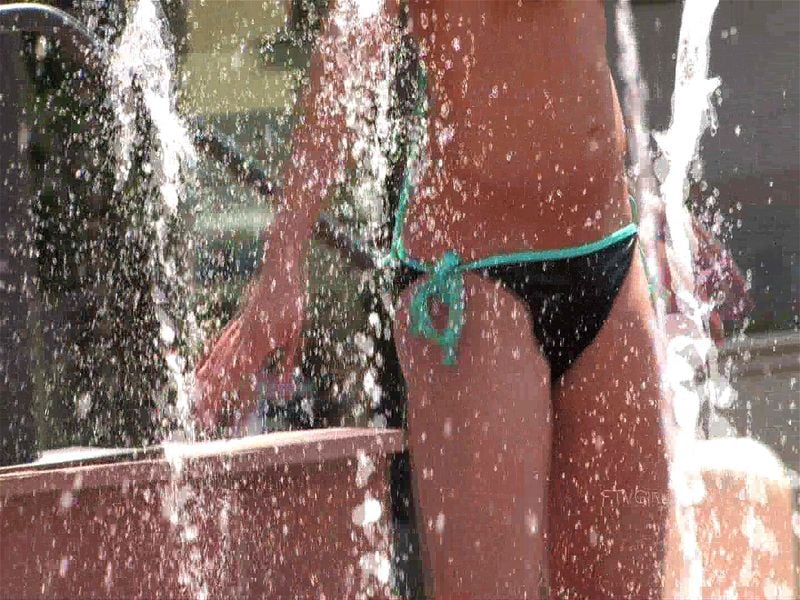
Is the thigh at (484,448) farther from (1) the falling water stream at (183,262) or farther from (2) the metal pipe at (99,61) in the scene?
(2) the metal pipe at (99,61)

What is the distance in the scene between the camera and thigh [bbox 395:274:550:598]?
4.58 feet

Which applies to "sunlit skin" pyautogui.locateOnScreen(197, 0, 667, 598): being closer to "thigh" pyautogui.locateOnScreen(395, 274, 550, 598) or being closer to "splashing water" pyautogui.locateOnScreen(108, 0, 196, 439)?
"thigh" pyautogui.locateOnScreen(395, 274, 550, 598)

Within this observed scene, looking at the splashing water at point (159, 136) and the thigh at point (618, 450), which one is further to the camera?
the splashing water at point (159, 136)

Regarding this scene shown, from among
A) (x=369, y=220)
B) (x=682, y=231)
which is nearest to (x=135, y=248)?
(x=369, y=220)

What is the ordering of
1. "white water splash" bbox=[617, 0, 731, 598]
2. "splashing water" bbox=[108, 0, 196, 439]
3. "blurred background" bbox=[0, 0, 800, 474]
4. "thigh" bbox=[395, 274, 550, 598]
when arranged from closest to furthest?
"thigh" bbox=[395, 274, 550, 598] → "white water splash" bbox=[617, 0, 731, 598] → "blurred background" bbox=[0, 0, 800, 474] → "splashing water" bbox=[108, 0, 196, 439]

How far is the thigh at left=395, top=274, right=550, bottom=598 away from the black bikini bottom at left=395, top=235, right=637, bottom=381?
0.02 meters

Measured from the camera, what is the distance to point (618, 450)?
1.46 metres

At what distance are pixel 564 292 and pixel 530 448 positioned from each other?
20 centimetres

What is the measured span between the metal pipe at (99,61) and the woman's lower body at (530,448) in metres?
0.28

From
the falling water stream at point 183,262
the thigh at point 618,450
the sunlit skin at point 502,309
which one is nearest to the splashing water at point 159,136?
the falling water stream at point 183,262

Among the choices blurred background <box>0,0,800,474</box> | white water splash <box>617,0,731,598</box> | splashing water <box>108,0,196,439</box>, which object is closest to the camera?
white water splash <box>617,0,731,598</box>

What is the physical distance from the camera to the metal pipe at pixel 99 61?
1645 mm

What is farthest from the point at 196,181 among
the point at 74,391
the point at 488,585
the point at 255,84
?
the point at 488,585

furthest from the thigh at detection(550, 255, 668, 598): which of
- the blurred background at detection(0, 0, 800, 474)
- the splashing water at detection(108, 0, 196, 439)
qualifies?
the splashing water at detection(108, 0, 196, 439)
